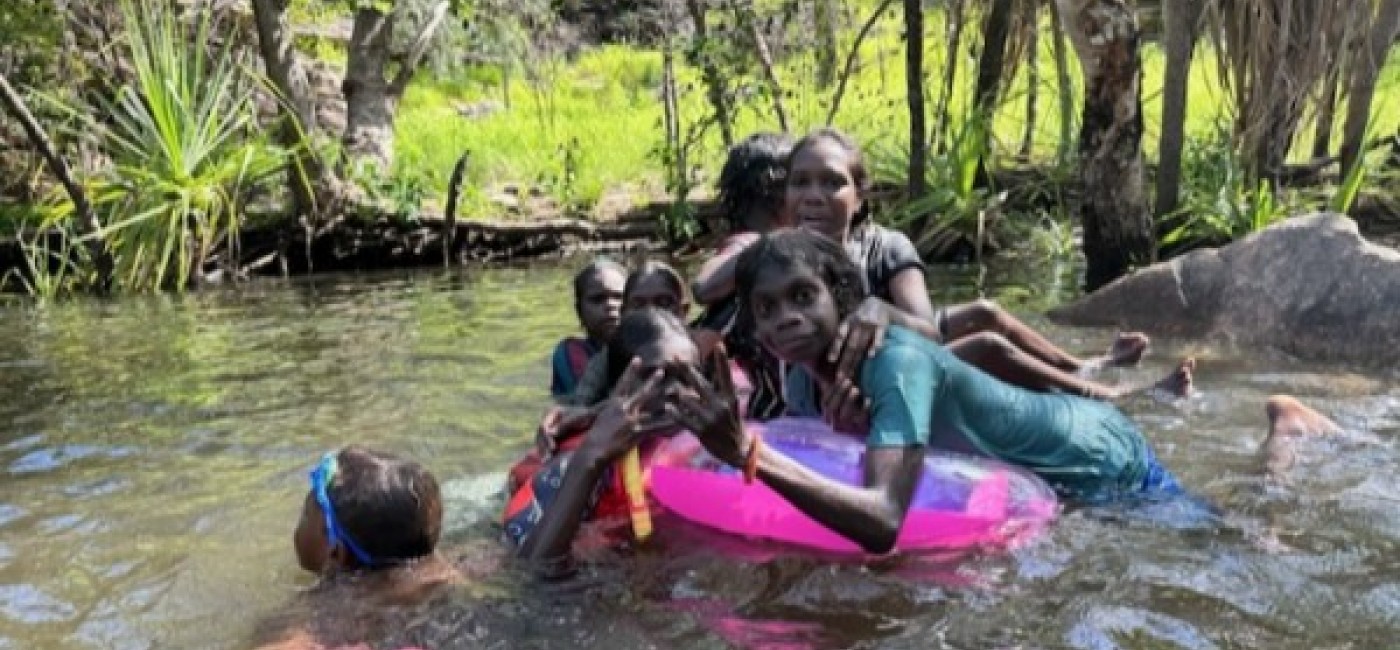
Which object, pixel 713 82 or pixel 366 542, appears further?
pixel 713 82

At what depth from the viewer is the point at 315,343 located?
789cm

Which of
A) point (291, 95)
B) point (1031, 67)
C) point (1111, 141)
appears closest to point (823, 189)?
point (1111, 141)

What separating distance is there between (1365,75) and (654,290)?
620cm

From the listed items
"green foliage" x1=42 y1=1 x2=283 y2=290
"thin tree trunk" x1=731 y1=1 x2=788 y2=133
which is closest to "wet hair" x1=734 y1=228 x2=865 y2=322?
"green foliage" x1=42 y1=1 x2=283 y2=290

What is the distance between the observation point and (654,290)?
14.5 feet

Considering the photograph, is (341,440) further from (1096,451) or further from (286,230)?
(286,230)

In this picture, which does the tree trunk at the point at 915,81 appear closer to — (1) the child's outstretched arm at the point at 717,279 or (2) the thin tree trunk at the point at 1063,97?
(2) the thin tree trunk at the point at 1063,97

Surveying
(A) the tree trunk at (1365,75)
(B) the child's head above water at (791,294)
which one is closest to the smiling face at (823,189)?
(B) the child's head above water at (791,294)

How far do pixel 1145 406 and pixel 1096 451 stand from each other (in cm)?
160

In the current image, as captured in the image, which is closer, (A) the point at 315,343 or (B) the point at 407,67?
(A) the point at 315,343

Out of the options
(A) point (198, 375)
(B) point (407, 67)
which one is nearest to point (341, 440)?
(A) point (198, 375)

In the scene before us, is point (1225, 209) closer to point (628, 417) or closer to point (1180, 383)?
point (1180, 383)

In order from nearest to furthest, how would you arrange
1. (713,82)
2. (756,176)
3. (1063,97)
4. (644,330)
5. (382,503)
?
(382,503) < (644,330) < (756,176) < (1063,97) < (713,82)

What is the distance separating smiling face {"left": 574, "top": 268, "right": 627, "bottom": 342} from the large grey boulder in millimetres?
3329
